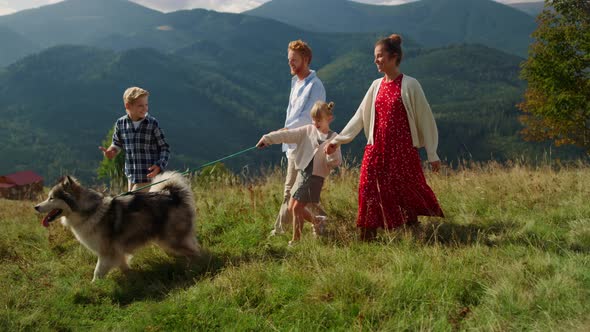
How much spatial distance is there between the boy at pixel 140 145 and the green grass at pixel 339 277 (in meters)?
0.94

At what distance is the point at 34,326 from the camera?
12.7 ft

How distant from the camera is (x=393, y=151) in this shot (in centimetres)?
513

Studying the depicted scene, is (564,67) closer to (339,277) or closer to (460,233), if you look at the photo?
(460,233)

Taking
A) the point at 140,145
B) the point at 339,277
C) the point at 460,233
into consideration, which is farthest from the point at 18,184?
the point at 339,277

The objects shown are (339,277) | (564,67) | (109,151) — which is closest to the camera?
(339,277)

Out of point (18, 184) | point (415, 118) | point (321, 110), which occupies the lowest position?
point (18, 184)

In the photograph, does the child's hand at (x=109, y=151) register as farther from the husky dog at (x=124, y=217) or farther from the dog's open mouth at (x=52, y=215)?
the dog's open mouth at (x=52, y=215)

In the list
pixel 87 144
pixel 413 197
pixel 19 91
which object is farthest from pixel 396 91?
pixel 19 91

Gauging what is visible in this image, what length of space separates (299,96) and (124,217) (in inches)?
95.5

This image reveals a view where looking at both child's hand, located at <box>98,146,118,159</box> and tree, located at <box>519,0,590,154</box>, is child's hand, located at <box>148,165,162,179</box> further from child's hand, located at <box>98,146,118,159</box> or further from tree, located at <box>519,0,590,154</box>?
tree, located at <box>519,0,590,154</box>

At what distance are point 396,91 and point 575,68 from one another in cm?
2571

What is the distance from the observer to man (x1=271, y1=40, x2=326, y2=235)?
5.54 meters

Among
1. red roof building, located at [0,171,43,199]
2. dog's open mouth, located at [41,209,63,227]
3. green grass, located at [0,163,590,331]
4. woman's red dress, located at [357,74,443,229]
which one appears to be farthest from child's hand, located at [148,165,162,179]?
red roof building, located at [0,171,43,199]

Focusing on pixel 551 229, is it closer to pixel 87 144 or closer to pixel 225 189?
pixel 225 189
